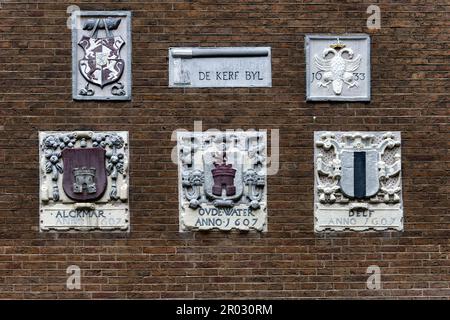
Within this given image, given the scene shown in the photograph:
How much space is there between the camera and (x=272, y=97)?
13.2 metres

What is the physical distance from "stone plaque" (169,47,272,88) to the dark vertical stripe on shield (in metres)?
1.15

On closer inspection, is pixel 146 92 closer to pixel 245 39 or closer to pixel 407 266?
pixel 245 39

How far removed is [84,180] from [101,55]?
1282 millimetres

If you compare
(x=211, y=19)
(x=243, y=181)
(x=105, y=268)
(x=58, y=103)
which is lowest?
(x=105, y=268)

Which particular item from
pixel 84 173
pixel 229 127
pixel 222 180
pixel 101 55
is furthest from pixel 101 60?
pixel 222 180

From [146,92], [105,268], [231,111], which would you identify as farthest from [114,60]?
[105,268]

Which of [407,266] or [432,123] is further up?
[432,123]

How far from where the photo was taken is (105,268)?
13.0 m

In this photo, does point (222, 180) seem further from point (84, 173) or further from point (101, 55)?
point (101, 55)

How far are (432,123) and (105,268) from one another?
11.8 feet

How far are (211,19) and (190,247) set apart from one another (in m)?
2.31

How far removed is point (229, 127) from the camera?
13.2 m

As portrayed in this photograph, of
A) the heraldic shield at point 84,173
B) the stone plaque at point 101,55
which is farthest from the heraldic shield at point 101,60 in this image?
the heraldic shield at point 84,173
